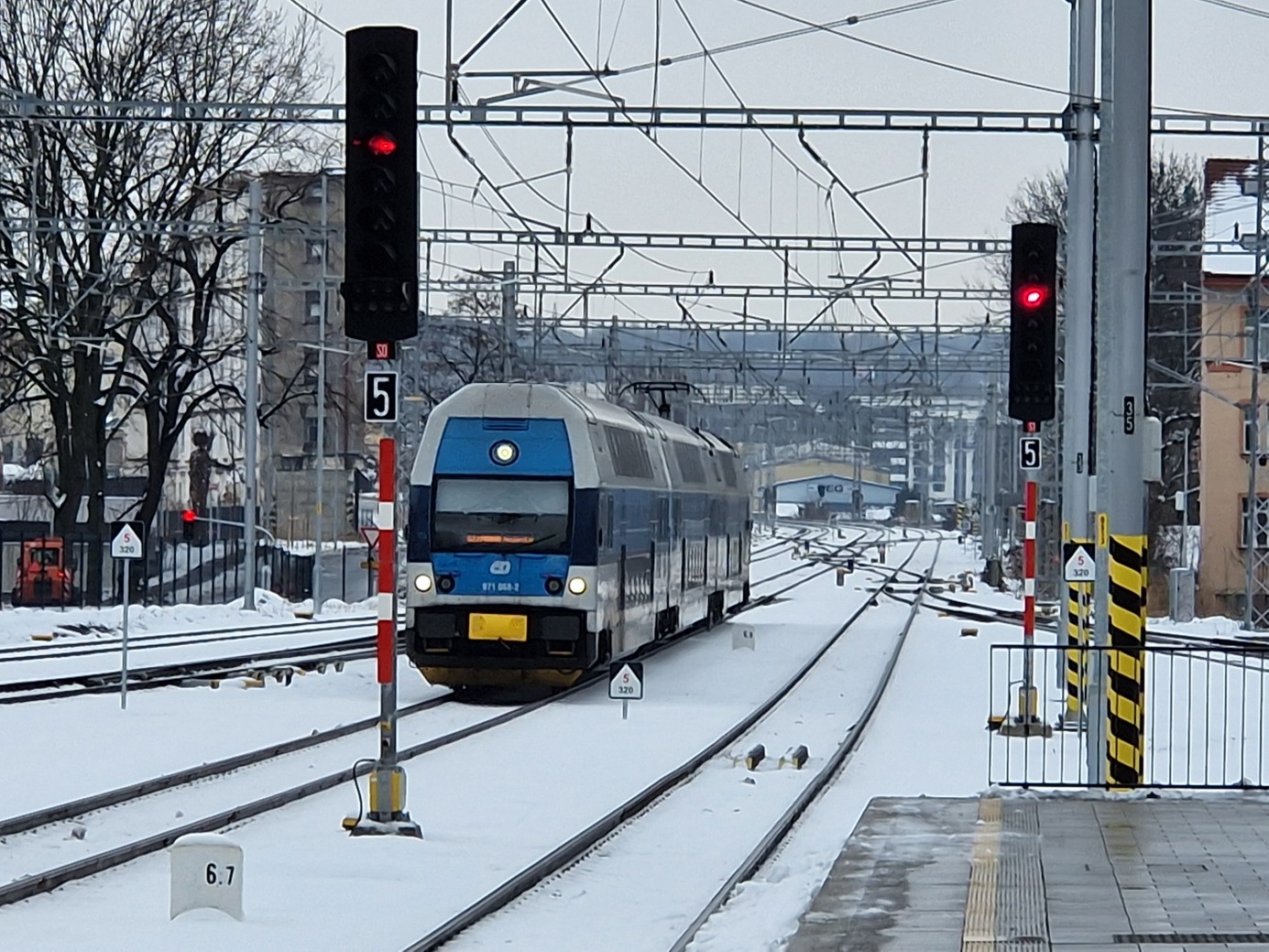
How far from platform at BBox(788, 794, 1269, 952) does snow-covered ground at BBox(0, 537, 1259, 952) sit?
44 cm

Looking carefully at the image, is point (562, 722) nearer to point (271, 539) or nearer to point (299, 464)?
point (271, 539)

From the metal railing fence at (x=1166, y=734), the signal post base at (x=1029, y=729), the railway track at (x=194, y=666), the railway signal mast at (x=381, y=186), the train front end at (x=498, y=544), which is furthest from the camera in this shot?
the train front end at (x=498, y=544)

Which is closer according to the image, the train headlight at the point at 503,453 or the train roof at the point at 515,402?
the train headlight at the point at 503,453

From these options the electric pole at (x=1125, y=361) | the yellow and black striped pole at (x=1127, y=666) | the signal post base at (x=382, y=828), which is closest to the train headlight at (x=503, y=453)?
the electric pole at (x=1125, y=361)

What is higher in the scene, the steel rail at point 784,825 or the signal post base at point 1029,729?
the steel rail at point 784,825

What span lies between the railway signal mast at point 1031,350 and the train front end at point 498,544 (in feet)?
15.9

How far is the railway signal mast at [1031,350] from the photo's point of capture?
1962 centimetres

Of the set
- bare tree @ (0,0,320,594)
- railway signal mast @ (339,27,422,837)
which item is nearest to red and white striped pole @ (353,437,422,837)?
Answer: railway signal mast @ (339,27,422,837)

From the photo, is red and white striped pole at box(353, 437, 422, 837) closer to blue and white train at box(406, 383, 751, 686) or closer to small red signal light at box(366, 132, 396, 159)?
small red signal light at box(366, 132, 396, 159)

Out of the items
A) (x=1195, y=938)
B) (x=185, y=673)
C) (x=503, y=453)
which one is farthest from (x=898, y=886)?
(x=185, y=673)

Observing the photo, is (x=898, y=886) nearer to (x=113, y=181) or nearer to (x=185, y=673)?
(x=185, y=673)

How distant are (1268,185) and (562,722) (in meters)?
44.5

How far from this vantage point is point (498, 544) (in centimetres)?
2380

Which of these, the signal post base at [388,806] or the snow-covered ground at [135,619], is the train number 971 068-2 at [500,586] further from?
the snow-covered ground at [135,619]
